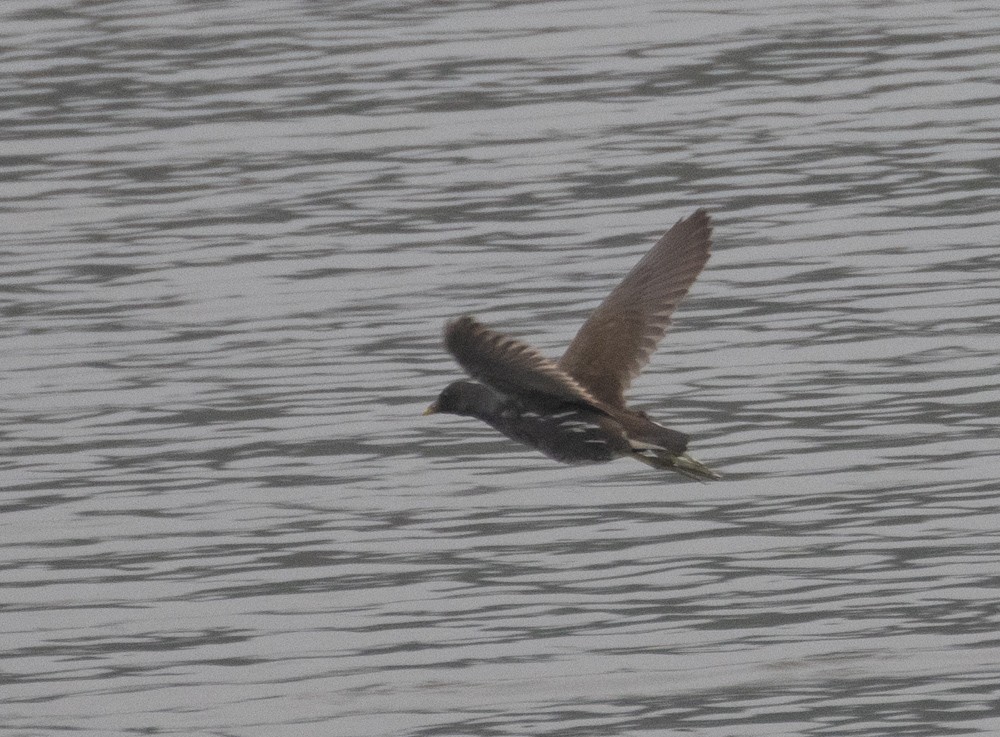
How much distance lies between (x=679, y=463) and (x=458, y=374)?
4657 millimetres

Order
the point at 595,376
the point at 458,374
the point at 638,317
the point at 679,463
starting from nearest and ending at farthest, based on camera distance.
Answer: the point at 679,463 < the point at 595,376 < the point at 638,317 < the point at 458,374

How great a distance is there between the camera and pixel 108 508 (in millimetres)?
11633

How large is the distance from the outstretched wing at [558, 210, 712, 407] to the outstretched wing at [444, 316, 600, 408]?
76cm

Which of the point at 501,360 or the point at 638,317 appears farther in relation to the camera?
the point at 638,317

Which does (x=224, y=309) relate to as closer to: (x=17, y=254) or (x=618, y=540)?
(x=17, y=254)

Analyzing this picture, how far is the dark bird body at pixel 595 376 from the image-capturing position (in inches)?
325

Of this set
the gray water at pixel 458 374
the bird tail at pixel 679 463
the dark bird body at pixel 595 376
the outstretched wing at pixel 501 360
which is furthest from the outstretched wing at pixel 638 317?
the gray water at pixel 458 374

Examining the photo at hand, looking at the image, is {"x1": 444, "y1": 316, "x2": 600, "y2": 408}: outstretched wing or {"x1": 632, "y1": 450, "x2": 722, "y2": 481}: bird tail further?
{"x1": 632, "y1": 450, "x2": 722, "y2": 481}: bird tail

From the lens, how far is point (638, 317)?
30.8 feet

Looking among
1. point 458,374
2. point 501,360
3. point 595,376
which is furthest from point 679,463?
point 458,374

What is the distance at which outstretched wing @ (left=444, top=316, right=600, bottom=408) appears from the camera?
8.15 metres

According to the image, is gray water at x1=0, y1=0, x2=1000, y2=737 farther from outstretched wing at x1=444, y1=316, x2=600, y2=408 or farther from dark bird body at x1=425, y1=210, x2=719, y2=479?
outstretched wing at x1=444, y1=316, x2=600, y2=408

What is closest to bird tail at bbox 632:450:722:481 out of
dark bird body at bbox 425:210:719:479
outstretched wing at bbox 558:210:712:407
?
dark bird body at bbox 425:210:719:479

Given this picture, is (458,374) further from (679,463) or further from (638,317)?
(679,463)
